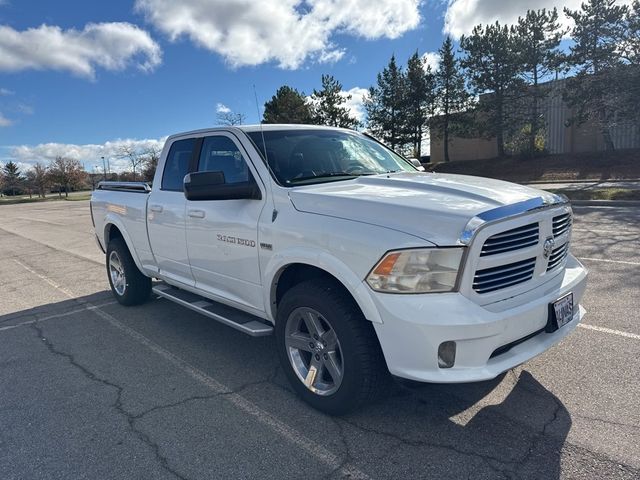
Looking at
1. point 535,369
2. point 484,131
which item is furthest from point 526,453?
point 484,131

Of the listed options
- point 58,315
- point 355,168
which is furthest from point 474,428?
point 58,315

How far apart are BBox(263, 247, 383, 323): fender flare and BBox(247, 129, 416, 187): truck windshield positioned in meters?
0.63

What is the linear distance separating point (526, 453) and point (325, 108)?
3978 centimetres

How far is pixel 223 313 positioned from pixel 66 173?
241 ft

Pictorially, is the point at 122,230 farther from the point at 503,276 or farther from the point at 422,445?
the point at 503,276

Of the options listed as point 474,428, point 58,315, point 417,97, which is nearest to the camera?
point 474,428

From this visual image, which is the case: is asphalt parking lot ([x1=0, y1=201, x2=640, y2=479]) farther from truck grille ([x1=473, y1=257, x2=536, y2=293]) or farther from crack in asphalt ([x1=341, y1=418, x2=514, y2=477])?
truck grille ([x1=473, y1=257, x2=536, y2=293])

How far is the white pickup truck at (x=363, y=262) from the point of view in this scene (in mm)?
2570

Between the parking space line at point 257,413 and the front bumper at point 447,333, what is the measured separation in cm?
61

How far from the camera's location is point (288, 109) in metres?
38.7

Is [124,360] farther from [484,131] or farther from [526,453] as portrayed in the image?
[484,131]

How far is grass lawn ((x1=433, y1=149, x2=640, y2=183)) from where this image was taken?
26.8 meters

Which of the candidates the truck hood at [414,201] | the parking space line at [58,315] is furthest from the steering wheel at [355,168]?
the parking space line at [58,315]

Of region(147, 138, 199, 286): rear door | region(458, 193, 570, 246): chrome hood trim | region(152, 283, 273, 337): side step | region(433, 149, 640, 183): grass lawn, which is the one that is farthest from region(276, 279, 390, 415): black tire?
region(433, 149, 640, 183): grass lawn
